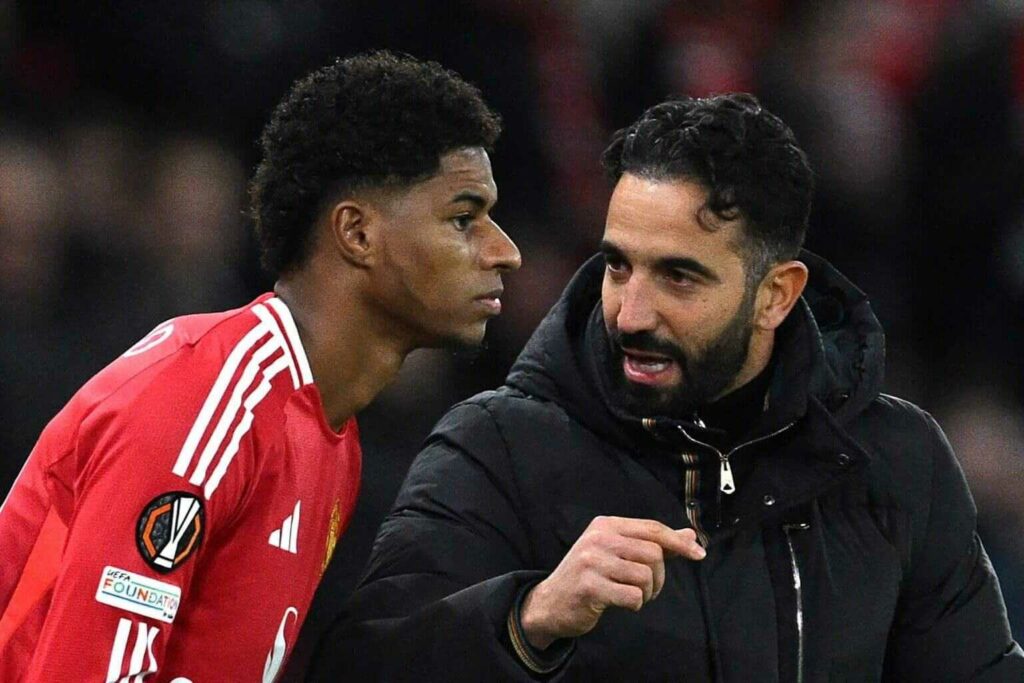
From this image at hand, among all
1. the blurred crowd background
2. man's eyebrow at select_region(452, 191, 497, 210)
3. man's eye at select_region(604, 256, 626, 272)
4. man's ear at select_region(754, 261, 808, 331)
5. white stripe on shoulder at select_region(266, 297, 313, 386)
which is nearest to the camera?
white stripe on shoulder at select_region(266, 297, 313, 386)

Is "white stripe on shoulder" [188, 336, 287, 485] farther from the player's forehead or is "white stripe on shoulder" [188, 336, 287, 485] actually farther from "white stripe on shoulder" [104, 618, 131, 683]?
the player's forehead

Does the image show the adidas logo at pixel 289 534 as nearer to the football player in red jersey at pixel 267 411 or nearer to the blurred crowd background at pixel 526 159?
the football player in red jersey at pixel 267 411

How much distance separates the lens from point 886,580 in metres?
2.98

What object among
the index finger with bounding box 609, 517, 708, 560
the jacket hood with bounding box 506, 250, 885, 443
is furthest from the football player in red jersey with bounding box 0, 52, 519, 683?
the index finger with bounding box 609, 517, 708, 560

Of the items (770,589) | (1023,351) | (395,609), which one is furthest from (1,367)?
(1023,351)

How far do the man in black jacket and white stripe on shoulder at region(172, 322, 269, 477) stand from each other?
445mm

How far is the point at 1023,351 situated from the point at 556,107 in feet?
6.46

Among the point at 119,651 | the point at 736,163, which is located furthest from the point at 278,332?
the point at 736,163

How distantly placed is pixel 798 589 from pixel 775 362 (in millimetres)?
466

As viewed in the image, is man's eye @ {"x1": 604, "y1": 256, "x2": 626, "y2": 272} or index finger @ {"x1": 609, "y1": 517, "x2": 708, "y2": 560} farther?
man's eye @ {"x1": 604, "y1": 256, "x2": 626, "y2": 272}

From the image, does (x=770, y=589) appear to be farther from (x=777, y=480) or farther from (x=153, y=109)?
(x=153, y=109)

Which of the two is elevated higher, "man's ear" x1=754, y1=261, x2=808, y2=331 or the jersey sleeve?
"man's ear" x1=754, y1=261, x2=808, y2=331

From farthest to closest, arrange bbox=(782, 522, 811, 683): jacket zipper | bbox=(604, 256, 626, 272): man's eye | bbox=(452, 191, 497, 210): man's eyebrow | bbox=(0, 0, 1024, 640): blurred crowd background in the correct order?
bbox=(0, 0, 1024, 640): blurred crowd background → bbox=(604, 256, 626, 272): man's eye → bbox=(452, 191, 497, 210): man's eyebrow → bbox=(782, 522, 811, 683): jacket zipper

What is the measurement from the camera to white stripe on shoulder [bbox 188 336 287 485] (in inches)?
97.2
